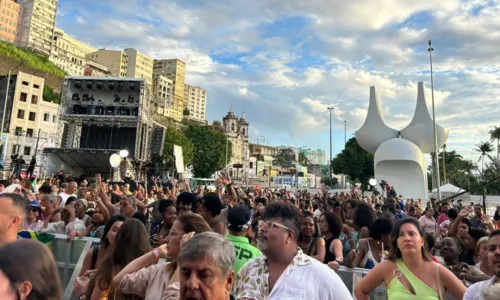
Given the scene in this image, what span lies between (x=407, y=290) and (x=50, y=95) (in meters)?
65.7

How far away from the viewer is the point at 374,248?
4.18 m

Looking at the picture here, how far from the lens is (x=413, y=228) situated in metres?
2.97

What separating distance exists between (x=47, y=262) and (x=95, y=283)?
1.29 metres

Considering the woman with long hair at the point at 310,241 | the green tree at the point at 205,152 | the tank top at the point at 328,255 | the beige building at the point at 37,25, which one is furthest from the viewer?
the beige building at the point at 37,25

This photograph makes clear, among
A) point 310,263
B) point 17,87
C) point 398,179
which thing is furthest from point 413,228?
point 17,87

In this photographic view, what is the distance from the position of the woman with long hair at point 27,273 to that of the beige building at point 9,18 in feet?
363

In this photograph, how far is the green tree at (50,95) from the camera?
56.9 meters

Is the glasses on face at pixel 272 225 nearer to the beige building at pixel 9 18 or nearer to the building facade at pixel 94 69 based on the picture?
the building facade at pixel 94 69

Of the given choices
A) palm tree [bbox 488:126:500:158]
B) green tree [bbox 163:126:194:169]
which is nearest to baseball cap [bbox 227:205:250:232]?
green tree [bbox 163:126:194:169]

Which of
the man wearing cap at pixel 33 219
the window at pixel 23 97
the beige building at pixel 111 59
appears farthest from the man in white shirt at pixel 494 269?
the beige building at pixel 111 59

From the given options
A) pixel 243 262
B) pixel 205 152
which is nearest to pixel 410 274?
pixel 243 262

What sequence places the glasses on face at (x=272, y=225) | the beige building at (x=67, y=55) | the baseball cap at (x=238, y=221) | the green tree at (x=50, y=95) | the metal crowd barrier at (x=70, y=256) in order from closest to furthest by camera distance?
1. the glasses on face at (x=272, y=225)
2. the baseball cap at (x=238, y=221)
3. the metal crowd barrier at (x=70, y=256)
4. the green tree at (x=50, y=95)
5. the beige building at (x=67, y=55)

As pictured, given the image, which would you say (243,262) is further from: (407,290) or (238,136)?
(238,136)

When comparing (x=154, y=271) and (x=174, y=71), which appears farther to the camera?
(x=174, y=71)
